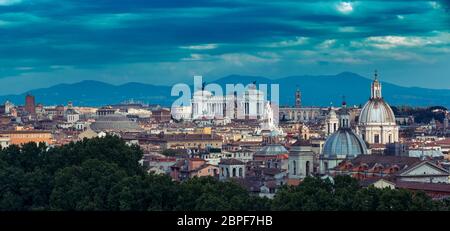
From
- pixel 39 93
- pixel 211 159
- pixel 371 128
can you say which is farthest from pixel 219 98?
pixel 211 159

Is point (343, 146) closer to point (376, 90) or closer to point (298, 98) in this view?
point (376, 90)

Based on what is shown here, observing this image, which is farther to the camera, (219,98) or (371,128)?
(219,98)

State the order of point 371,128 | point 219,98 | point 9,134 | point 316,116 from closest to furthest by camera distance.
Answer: point 371,128
point 9,134
point 219,98
point 316,116

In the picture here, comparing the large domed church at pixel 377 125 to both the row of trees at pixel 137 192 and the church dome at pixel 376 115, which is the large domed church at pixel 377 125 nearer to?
the church dome at pixel 376 115

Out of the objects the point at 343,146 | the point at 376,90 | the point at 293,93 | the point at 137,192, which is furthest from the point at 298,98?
the point at 137,192
